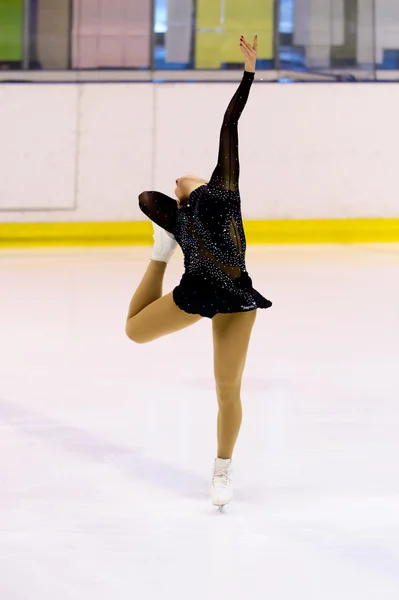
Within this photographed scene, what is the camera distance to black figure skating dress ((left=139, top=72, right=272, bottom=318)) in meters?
3.12

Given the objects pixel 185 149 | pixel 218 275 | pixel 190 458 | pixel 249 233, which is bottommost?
pixel 190 458

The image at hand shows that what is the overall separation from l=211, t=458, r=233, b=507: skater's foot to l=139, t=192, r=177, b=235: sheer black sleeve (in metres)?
0.69

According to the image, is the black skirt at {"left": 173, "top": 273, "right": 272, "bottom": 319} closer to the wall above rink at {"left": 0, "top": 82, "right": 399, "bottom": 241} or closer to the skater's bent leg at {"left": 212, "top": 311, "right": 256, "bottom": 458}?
the skater's bent leg at {"left": 212, "top": 311, "right": 256, "bottom": 458}

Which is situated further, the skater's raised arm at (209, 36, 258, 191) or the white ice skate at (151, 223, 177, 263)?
the white ice skate at (151, 223, 177, 263)

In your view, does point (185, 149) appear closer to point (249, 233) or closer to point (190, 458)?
point (249, 233)

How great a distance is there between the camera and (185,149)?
9.52 m

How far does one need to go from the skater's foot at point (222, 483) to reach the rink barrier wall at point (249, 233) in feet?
20.2

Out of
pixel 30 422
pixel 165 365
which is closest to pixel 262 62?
pixel 165 365

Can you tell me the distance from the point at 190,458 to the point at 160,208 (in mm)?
950

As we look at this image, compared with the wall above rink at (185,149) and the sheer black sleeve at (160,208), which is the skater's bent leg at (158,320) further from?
the wall above rink at (185,149)

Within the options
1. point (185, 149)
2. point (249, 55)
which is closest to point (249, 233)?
point (185, 149)

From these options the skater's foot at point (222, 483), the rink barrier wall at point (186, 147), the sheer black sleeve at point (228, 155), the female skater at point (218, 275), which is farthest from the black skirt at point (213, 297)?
the rink barrier wall at point (186, 147)

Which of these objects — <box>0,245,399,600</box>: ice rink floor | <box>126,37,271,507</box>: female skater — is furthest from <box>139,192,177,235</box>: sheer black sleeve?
<box>0,245,399,600</box>: ice rink floor

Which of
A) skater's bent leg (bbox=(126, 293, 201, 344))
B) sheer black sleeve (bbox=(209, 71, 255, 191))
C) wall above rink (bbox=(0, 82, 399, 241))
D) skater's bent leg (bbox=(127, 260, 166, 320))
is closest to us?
sheer black sleeve (bbox=(209, 71, 255, 191))
